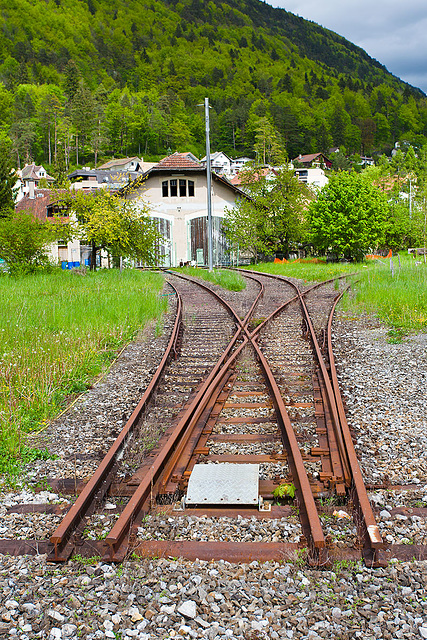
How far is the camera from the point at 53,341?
911 cm

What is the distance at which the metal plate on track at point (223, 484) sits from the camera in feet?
13.6

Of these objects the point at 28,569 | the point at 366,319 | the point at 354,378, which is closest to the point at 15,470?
the point at 28,569

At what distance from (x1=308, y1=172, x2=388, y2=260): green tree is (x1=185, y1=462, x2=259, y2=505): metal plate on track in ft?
110

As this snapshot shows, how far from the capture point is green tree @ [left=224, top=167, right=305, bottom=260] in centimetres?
3903

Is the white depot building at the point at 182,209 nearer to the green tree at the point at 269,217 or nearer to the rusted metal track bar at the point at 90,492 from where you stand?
the green tree at the point at 269,217

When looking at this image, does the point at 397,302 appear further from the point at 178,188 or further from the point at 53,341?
the point at 178,188

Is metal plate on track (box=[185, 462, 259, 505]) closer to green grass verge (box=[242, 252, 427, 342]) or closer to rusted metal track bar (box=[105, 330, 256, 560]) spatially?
rusted metal track bar (box=[105, 330, 256, 560])

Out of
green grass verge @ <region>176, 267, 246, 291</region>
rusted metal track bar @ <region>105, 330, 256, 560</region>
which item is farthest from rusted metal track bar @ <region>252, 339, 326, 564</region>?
green grass verge @ <region>176, 267, 246, 291</region>

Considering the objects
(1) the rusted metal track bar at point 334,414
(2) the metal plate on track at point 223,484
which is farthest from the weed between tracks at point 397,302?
(2) the metal plate on track at point 223,484

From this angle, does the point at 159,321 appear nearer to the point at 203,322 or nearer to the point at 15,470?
the point at 203,322

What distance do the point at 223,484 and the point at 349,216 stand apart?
3443cm

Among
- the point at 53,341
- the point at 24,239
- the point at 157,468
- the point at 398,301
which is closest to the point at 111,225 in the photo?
the point at 24,239

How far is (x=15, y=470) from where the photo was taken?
4984mm

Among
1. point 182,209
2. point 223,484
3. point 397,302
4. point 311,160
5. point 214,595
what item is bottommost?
point 214,595
